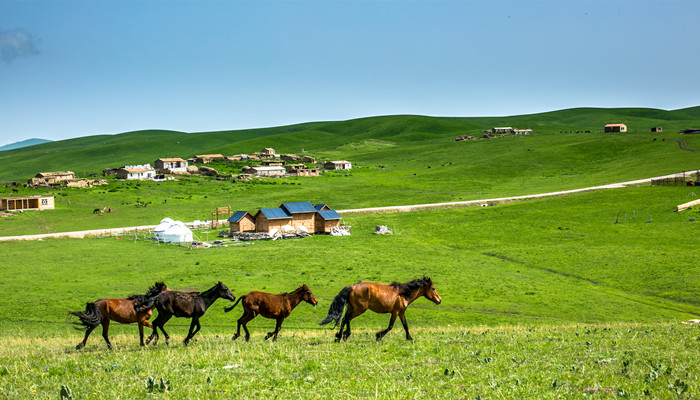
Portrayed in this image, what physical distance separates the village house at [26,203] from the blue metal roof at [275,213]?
39.0 meters

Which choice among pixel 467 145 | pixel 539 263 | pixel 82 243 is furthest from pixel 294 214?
pixel 467 145

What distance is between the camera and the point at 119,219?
77125 mm

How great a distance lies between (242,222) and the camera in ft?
218

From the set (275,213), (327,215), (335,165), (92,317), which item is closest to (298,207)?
(275,213)

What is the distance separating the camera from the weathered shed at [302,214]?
67.8 meters

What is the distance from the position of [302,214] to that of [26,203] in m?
44.6

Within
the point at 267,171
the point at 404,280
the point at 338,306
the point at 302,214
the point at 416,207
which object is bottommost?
the point at 404,280

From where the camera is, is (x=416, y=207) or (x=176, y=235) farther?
(x=416, y=207)

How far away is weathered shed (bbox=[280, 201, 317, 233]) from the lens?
67.8 metres

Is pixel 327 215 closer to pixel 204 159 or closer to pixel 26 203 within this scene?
pixel 26 203

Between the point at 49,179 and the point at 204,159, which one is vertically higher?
the point at 204,159

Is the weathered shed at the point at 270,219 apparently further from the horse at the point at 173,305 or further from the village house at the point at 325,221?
the horse at the point at 173,305

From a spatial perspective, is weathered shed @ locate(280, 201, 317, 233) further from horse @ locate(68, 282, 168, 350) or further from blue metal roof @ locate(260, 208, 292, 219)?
horse @ locate(68, 282, 168, 350)

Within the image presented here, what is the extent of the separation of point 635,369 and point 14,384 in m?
13.0
